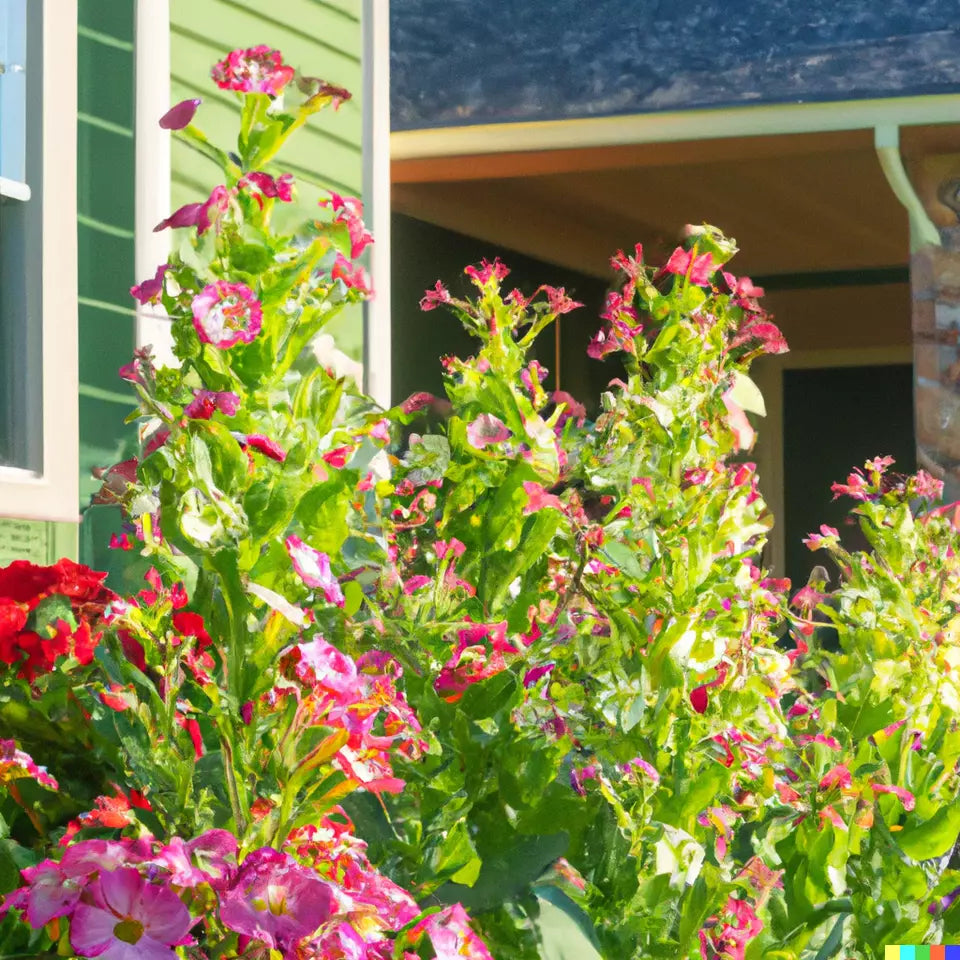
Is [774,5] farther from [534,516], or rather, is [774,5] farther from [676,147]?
[534,516]

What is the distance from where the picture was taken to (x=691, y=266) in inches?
98.0

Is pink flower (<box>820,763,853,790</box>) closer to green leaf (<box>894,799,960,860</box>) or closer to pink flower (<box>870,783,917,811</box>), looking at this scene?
pink flower (<box>870,783,917,811</box>)

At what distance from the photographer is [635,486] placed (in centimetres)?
235

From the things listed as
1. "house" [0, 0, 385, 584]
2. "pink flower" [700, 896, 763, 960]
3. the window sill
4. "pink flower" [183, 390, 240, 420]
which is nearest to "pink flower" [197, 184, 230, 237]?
"pink flower" [183, 390, 240, 420]

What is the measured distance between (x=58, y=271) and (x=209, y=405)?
204cm

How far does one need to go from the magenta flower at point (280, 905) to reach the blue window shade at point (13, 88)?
2.45m

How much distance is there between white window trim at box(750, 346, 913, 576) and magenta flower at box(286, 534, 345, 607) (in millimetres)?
9956

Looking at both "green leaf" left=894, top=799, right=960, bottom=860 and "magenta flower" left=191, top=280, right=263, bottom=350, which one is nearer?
"magenta flower" left=191, top=280, right=263, bottom=350

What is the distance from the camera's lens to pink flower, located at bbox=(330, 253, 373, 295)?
6.73 ft

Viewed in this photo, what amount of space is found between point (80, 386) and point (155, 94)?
2.51ft

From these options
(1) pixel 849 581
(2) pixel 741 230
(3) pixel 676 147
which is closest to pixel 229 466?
(1) pixel 849 581

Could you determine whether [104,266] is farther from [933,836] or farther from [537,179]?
[537,179]

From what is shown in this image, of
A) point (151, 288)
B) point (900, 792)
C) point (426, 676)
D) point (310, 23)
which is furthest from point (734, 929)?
point (310, 23)

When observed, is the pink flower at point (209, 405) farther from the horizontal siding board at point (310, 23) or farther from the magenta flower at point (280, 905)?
the horizontal siding board at point (310, 23)
